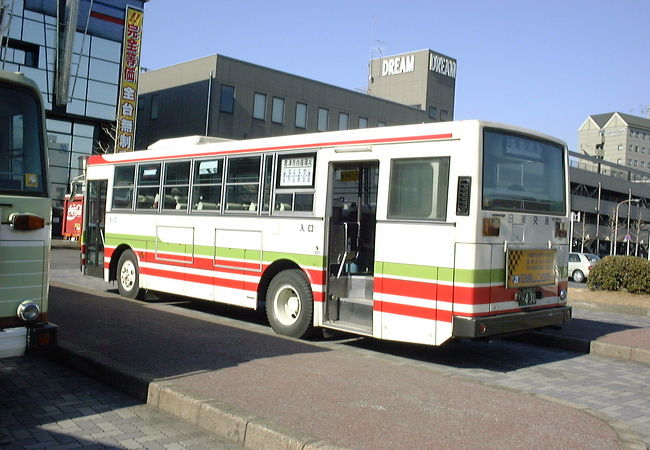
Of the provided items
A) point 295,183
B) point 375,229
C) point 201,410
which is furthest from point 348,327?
point 201,410

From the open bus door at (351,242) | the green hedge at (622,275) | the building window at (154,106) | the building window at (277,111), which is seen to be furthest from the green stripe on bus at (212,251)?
the building window at (154,106)

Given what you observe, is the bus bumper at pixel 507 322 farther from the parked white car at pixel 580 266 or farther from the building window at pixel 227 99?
the building window at pixel 227 99

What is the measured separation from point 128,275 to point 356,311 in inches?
239

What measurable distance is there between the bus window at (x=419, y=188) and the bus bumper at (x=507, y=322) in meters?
1.34

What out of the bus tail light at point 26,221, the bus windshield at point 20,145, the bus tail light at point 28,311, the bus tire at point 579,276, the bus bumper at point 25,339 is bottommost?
the bus tire at point 579,276

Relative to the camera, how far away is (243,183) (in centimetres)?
1075

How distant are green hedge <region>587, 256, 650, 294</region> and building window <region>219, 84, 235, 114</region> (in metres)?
31.5

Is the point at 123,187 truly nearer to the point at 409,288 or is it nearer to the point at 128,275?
the point at 128,275

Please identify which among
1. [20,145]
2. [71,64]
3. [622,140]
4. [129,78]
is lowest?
[20,145]

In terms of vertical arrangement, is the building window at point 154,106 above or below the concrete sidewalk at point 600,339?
above

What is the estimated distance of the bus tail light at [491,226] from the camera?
8.00 metres

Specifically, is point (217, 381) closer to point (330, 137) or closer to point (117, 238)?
point (330, 137)

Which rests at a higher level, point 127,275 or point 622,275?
point 622,275

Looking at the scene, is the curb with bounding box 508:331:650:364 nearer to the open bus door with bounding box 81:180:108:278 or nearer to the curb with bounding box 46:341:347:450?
the curb with bounding box 46:341:347:450
